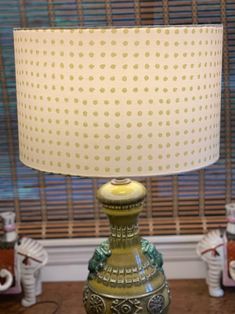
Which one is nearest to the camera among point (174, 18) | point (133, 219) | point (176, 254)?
A: point (133, 219)

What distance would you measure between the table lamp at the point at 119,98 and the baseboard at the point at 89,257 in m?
0.53

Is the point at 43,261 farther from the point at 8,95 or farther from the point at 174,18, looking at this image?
the point at 174,18

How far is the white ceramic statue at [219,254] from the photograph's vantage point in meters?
1.23

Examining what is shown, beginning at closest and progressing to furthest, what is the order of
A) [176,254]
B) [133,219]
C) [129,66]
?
[129,66]
[133,219]
[176,254]

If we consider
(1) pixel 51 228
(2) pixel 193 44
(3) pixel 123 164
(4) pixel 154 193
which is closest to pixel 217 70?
(2) pixel 193 44

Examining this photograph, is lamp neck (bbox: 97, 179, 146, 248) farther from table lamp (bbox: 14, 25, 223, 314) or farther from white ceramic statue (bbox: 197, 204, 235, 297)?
white ceramic statue (bbox: 197, 204, 235, 297)

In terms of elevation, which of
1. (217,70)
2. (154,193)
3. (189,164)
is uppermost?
(217,70)

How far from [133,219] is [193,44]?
352mm

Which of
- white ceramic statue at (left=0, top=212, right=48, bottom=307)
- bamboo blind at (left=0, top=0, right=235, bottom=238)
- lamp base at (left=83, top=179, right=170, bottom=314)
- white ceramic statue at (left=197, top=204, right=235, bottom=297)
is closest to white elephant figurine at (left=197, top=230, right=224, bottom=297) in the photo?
white ceramic statue at (left=197, top=204, right=235, bottom=297)

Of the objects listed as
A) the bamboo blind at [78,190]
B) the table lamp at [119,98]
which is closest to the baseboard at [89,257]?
the bamboo blind at [78,190]

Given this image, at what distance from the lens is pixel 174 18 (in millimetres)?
1253

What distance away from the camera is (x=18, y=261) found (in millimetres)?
1240

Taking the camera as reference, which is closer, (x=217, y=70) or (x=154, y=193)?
(x=217, y=70)

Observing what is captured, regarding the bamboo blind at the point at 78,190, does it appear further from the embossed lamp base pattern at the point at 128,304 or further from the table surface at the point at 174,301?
the embossed lamp base pattern at the point at 128,304
